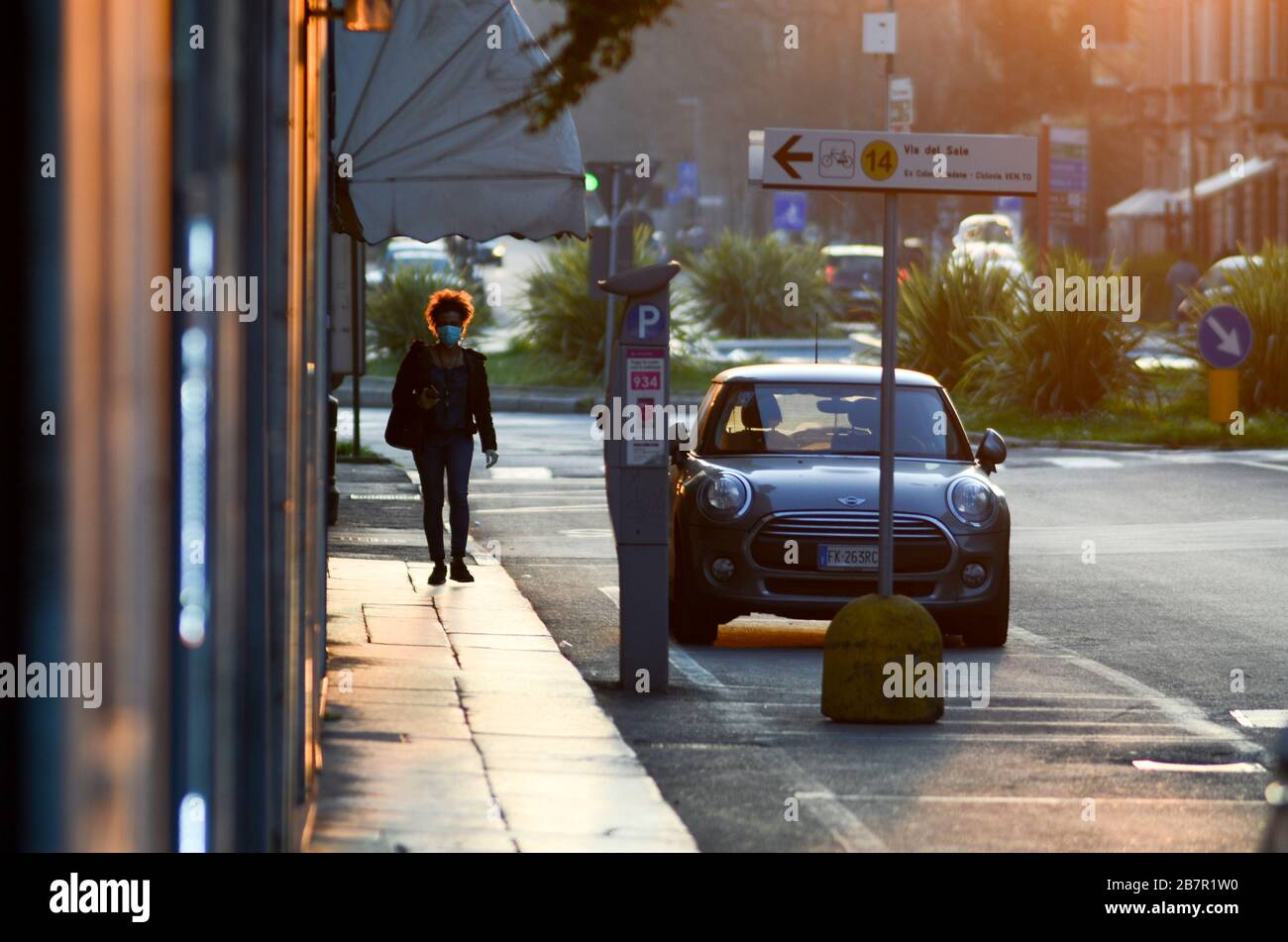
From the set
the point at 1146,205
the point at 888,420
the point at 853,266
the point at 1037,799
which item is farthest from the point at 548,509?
the point at 1146,205

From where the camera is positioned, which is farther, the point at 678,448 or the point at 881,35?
the point at 881,35

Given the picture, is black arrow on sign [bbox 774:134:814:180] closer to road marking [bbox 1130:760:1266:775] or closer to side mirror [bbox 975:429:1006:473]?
road marking [bbox 1130:760:1266:775]

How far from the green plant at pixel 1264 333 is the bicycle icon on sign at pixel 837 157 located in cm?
2013

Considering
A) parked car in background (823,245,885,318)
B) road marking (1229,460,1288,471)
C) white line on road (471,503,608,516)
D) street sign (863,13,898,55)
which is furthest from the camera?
parked car in background (823,245,885,318)

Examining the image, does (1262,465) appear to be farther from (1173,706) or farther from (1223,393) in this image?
(1173,706)

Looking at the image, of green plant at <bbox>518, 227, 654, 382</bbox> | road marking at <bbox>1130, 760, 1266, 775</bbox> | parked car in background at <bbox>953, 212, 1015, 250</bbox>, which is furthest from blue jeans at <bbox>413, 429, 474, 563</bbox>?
parked car in background at <bbox>953, 212, 1015, 250</bbox>

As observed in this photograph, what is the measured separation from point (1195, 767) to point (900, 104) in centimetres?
2884

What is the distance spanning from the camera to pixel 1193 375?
3042cm

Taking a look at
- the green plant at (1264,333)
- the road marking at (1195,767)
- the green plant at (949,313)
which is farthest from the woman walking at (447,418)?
the green plant at (949,313)

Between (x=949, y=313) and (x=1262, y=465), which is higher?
(x=949, y=313)

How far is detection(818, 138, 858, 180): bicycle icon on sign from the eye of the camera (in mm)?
9305

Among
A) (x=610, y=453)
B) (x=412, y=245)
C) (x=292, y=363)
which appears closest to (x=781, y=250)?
(x=412, y=245)

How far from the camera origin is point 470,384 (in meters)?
14.3

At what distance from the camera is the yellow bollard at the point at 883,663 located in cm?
925
